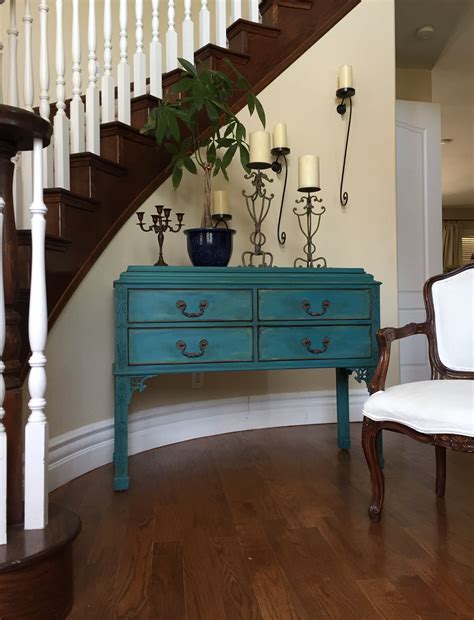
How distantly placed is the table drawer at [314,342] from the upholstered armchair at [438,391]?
1.24 feet

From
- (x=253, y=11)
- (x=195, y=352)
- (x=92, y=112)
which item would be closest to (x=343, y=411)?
(x=195, y=352)

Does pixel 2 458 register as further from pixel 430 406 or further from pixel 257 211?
pixel 257 211

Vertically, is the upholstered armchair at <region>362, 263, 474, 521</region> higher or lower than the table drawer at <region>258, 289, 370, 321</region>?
lower

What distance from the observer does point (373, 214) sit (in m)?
2.88

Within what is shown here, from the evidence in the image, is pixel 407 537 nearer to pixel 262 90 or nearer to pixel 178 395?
Result: pixel 178 395

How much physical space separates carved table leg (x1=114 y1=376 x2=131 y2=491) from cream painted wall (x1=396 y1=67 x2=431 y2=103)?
3671 millimetres

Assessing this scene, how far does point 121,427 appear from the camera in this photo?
6.14 ft

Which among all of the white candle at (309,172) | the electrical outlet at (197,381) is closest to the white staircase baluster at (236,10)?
the white candle at (309,172)

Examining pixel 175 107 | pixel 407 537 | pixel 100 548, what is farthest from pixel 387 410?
pixel 175 107

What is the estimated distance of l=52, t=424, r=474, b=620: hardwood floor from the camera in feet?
3.50

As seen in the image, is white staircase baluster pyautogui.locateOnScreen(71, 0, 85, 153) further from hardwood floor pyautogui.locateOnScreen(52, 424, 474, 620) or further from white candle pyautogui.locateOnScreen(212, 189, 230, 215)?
hardwood floor pyautogui.locateOnScreen(52, 424, 474, 620)

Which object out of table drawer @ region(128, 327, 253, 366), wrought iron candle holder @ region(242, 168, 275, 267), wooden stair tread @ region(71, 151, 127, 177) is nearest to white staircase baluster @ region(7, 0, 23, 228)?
wooden stair tread @ region(71, 151, 127, 177)

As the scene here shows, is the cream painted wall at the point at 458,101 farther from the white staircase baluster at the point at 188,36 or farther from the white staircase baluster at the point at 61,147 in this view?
the white staircase baluster at the point at 61,147

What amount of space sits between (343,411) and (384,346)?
2.60 feet
